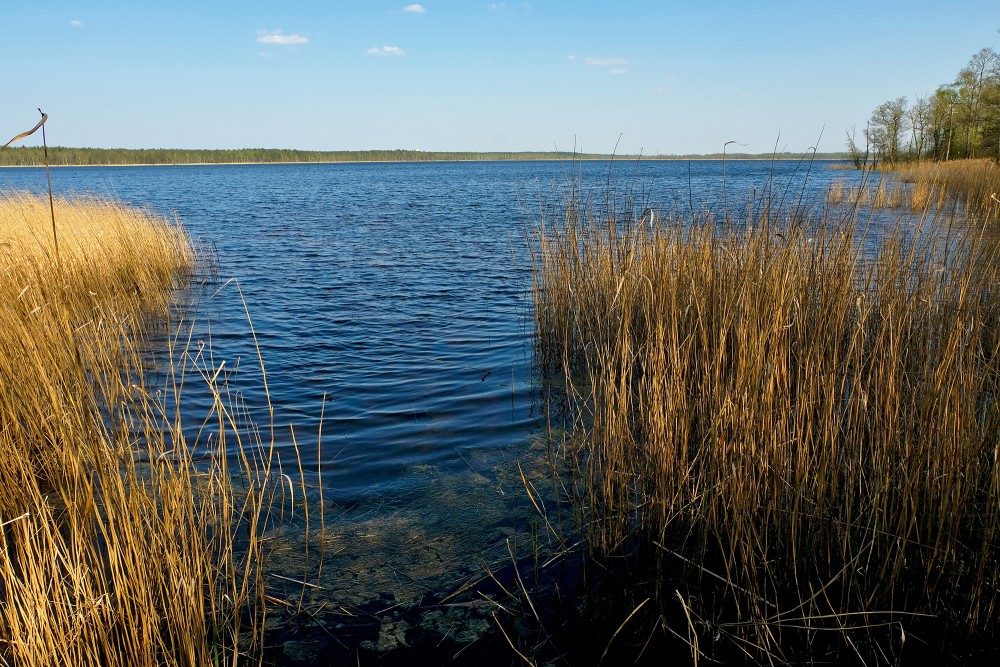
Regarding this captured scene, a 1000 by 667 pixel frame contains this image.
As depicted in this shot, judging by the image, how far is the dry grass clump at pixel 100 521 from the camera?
5.68 feet

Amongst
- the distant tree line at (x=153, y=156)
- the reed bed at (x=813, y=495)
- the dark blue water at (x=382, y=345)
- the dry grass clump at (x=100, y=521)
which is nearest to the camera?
the dry grass clump at (x=100, y=521)

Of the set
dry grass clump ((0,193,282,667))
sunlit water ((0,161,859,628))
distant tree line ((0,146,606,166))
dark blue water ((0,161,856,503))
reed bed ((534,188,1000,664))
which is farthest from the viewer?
distant tree line ((0,146,606,166))

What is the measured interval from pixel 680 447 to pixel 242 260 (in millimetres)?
11641

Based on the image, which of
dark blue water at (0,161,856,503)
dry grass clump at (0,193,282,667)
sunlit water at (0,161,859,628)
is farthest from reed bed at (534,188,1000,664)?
dry grass clump at (0,193,282,667)

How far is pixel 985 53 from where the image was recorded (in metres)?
26.6

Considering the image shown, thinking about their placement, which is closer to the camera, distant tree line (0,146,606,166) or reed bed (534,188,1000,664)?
reed bed (534,188,1000,664)

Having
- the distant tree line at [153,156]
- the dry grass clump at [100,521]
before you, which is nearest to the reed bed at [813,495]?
the dry grass clump at [100,521]

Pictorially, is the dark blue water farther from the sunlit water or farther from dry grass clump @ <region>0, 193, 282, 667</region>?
dry grass clump @ <region>0, 193, 282, 667</region>

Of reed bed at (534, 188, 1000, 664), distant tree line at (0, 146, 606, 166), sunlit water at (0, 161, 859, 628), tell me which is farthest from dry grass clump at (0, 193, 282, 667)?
distant tree line at (0, 146, 606, 166)

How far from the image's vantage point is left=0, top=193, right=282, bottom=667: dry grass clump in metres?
1.73

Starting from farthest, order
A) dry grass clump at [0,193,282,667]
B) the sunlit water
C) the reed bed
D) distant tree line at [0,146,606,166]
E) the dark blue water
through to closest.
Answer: distant tree line at [0,146,606,166]
the dark blue water
the sunlit water
the reed bed
dry grass clump at [0,193,282,667]

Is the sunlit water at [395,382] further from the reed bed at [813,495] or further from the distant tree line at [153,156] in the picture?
the distant tree line at [153,156]

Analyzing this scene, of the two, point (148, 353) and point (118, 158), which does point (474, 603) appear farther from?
point (118, 158)

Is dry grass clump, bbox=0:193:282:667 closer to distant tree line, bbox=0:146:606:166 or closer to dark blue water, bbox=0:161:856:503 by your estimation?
dark blue water, bbox=0:161:856:503
